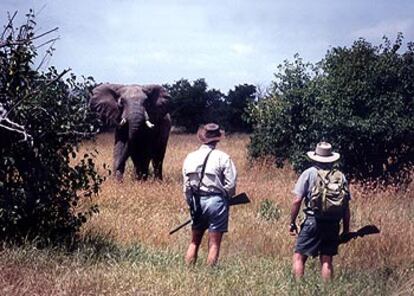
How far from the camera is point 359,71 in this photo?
1647cm

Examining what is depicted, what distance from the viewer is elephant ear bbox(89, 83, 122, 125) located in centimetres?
1911

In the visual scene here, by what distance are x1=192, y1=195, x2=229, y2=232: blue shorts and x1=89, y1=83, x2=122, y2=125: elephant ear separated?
10720mm

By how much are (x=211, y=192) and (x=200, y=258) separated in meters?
0.95

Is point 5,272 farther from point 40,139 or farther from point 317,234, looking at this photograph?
point 317,234

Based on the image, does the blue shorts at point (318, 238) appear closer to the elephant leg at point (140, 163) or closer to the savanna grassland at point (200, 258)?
the savanna grassland at point (200, 258)

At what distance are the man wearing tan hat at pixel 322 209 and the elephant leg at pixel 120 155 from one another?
33.4ft

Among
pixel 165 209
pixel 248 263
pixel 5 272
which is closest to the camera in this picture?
pixel 5 272

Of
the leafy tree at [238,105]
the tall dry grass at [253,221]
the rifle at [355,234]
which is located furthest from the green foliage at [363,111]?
the leafy tree at [238,105]

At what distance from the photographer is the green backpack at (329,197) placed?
7.94 m

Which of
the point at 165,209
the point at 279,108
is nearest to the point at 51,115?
the point at 165,209

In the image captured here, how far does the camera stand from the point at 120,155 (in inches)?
739

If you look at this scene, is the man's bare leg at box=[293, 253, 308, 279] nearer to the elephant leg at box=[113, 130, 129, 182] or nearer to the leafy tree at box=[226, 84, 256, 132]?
the elephant leg at box=[113, 130, 129, 182]

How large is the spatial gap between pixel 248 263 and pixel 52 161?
8.40 feet

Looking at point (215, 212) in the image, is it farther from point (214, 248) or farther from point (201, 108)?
point (201, 108)
